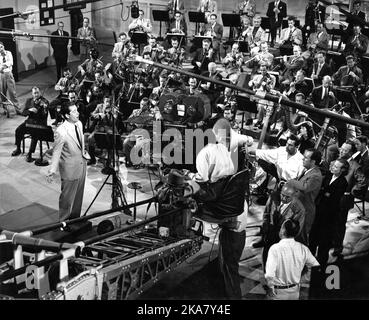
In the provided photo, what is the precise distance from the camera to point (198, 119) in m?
9.02

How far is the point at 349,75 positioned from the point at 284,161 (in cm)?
577

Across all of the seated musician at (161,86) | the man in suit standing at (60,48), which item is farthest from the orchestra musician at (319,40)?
the man in suit standing at (60,48)

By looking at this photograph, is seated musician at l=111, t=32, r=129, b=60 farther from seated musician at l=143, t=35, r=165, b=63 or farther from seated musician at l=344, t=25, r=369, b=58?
seated musician at l=344, t=25, r=369, b=58

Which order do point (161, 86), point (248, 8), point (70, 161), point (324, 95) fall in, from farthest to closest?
1. point (248, 8)
2. point (161, 86)
3. point (324, 95)
4. point (70, 161)

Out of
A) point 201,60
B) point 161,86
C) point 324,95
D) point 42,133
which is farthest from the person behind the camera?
point 201,60

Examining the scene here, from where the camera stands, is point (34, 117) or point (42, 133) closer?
point (42, 133)

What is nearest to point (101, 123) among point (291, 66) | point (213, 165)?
point (291, 66)

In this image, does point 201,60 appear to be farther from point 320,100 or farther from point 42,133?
point 42,133

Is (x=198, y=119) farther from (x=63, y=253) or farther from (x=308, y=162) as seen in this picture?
(x=63, y=253)

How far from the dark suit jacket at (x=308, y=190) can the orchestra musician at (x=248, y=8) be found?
34.0ft

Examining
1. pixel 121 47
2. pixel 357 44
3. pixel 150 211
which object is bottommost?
pixel 150 211

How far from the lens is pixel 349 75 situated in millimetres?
11883
